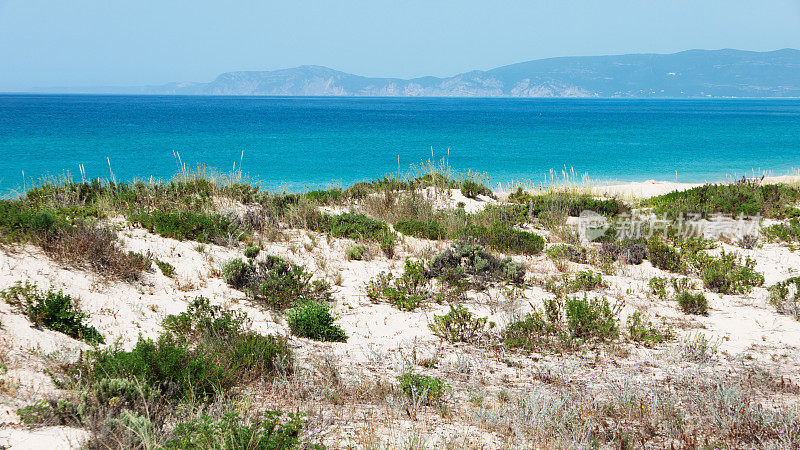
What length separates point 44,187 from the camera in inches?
395

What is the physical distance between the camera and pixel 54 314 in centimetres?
495

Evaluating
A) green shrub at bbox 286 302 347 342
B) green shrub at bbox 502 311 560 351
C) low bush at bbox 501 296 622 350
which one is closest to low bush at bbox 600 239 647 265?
low bush at bbox 501 296 622 350

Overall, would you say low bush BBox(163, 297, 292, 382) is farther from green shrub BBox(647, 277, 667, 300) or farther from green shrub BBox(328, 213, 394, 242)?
green shrub BBox(647, 277, 667, 300)

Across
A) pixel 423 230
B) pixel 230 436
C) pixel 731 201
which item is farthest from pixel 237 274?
pixel 731 201

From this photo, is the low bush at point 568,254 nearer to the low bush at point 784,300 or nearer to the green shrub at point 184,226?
the low bush at point 784,300

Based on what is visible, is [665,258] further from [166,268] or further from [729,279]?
[166,268]

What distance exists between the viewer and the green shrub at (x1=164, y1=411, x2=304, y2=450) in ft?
10.2

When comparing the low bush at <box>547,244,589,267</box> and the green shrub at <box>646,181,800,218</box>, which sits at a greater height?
the green shrub at <box>646,181,800,218</box>

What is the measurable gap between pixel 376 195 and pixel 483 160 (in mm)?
20567

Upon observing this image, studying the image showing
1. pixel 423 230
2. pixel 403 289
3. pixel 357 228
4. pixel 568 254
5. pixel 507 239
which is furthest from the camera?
pixel 423 230

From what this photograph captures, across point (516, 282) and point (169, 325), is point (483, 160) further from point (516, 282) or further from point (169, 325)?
point (169, 325)

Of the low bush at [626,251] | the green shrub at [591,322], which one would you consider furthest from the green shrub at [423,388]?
the low bush at [626,251]

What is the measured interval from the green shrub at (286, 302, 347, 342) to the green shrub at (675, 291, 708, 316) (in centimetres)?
437

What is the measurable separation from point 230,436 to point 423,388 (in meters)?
1.61
